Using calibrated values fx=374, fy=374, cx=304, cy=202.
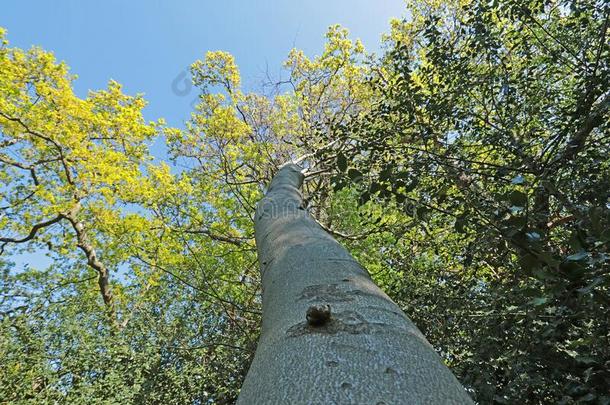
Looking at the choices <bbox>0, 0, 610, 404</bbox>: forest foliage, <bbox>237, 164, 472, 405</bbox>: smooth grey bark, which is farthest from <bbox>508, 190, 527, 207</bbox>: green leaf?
Answer: <bbox>237, 164, 472, 405</bbox>: smooth grey bark

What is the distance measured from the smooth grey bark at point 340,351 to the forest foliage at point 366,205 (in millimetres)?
660

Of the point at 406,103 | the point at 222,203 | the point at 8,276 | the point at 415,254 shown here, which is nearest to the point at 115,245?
the point at 8,276

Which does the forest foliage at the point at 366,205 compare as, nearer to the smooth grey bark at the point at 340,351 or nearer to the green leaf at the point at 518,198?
the green leaf at the point at 518,198

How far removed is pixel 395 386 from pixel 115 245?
952 cm

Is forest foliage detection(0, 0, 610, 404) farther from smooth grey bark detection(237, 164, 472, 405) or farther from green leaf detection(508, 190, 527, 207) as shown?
smooth grey bark detection(237, 164, 472, 405)

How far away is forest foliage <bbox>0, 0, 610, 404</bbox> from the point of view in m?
2.05

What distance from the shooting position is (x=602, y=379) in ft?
5.90

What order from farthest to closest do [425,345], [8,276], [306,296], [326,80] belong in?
[326,80]
[8,276]
[306,296]
[425,345]

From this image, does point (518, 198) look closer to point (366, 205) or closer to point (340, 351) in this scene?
point (340, 351)

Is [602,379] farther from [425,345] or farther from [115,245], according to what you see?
[115,245]

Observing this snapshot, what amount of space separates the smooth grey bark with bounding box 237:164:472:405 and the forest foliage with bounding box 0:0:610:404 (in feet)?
2.17

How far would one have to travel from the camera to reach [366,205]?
517cm

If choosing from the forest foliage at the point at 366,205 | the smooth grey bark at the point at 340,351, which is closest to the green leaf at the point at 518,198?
the forest foliage at the point at 366,205

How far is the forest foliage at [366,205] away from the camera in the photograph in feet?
6.73
